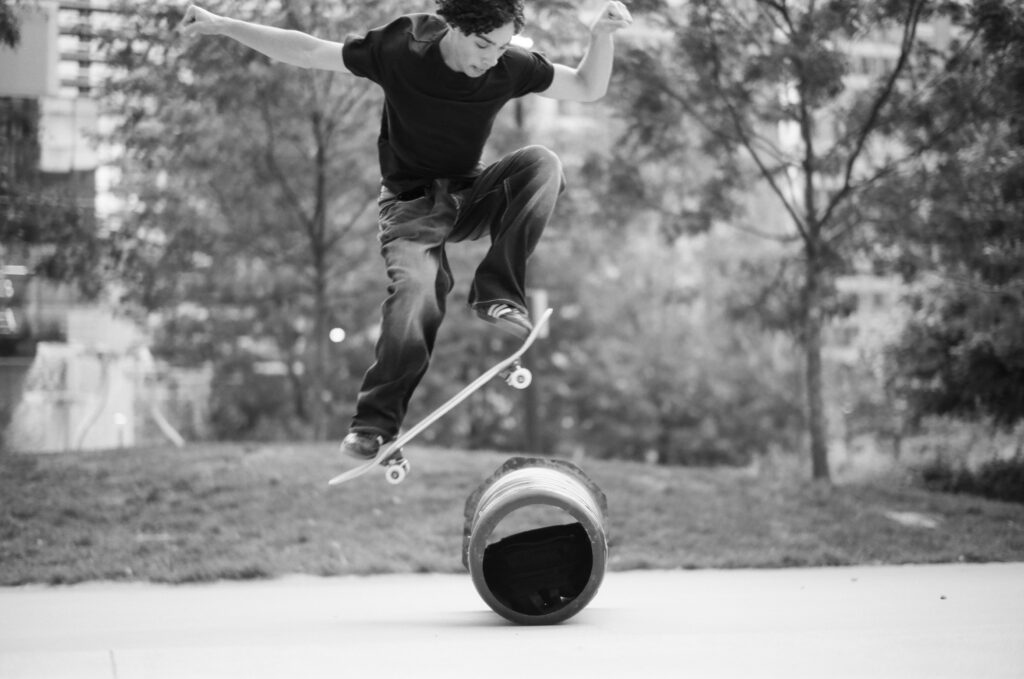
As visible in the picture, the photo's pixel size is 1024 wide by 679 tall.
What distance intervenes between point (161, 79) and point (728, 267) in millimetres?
13888

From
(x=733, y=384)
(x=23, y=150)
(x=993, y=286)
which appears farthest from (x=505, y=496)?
(x=733, y=384)

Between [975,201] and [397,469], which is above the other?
[975,201]

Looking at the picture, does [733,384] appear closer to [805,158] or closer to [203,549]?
[805,158]

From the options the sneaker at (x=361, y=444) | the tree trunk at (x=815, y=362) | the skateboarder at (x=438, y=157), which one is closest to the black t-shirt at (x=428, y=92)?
the skateboarder at (x=438, y=157)

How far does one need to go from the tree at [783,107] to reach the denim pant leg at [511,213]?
5.78 meters

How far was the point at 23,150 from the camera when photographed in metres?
12.3

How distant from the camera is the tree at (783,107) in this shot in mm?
10531

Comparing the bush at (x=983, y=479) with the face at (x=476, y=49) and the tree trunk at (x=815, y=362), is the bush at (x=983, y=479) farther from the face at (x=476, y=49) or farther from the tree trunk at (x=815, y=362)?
the face at (x=476, y=49)

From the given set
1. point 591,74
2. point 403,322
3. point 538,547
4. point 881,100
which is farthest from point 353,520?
point 881,100

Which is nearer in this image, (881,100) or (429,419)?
(429,419)

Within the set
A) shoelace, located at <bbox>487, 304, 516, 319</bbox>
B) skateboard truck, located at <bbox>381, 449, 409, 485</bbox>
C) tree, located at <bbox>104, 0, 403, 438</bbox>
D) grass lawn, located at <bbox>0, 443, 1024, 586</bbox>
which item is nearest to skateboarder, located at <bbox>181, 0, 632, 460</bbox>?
shoelace, located at <bbox>487, 304, 516, 319</bbox>

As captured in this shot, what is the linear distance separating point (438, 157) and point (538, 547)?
7.26 ft

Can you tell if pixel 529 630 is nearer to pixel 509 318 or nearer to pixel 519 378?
pixel 519 378

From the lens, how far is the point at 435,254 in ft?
16.9
